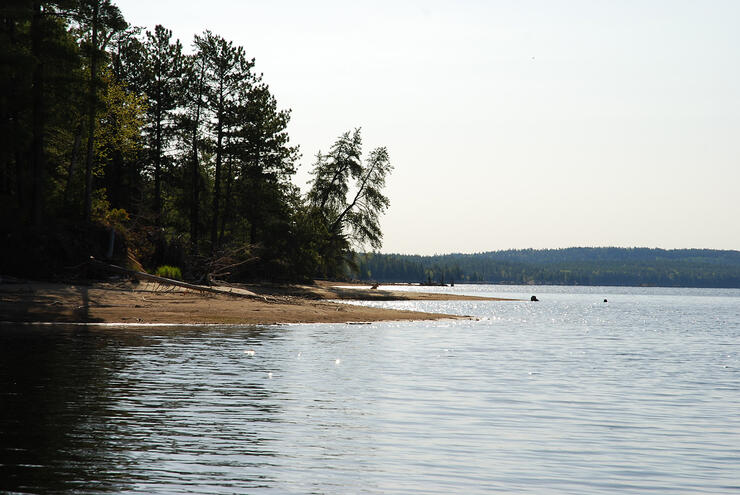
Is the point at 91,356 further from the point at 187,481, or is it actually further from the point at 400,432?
the point at 187,481

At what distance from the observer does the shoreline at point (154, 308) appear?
34.1m

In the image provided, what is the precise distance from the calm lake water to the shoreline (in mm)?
3439

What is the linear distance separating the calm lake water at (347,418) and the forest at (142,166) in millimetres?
14138

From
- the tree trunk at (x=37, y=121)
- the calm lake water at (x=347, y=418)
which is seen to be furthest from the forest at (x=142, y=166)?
the calm lake water at (x=347, y=418)

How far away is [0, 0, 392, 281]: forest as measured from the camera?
1629 inches

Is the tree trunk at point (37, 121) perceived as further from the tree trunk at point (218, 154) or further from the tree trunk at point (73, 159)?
the tree trunk at point (218, 154)

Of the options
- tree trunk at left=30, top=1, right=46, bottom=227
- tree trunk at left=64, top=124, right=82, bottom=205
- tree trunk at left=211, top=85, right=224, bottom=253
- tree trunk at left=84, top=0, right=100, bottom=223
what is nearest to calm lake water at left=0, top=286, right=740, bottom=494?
tree trunk at left=30, top=1, right=46, bottom=227

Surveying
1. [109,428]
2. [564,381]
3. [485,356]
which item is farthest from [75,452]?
[485,356]

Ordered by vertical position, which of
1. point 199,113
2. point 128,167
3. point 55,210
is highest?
point 199,113

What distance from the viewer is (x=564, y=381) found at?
2294cm

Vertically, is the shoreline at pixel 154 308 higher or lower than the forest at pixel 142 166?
lower

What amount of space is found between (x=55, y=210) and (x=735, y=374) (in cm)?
3761

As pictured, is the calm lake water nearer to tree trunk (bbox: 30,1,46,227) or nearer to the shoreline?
the shoreline

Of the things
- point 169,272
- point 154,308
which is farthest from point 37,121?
point 154,308
